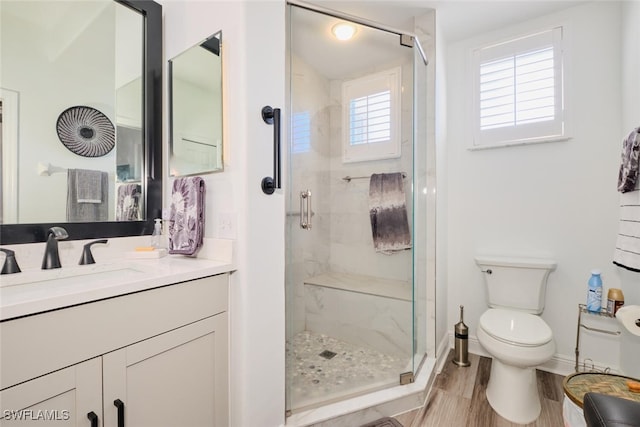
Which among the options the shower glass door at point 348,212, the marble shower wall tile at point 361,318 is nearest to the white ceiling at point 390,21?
the shower glass door at point 348,212

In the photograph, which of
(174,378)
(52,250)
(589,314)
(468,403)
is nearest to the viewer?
(174,378)

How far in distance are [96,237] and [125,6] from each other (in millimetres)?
1166

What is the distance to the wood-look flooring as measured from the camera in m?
1.52

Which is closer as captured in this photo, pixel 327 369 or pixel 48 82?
pixel 48 82

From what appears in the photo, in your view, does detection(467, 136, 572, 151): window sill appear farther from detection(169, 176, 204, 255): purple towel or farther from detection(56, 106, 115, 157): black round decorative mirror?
detection(56, 106, 115, 157): black round decorative mirror

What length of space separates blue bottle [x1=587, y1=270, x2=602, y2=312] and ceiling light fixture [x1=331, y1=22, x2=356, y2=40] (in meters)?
2.16

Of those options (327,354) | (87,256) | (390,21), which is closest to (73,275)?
(87,256)

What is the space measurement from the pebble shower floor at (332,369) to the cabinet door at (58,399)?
78 centimetres

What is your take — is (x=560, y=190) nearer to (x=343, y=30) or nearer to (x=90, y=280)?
(x=343, y=30)

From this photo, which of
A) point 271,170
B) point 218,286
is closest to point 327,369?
point 218,286

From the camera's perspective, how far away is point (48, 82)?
122cm

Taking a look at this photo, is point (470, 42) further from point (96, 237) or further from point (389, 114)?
point (96, 237)

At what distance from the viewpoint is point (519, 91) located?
2082mm

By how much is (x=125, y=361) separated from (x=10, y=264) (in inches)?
24.3
